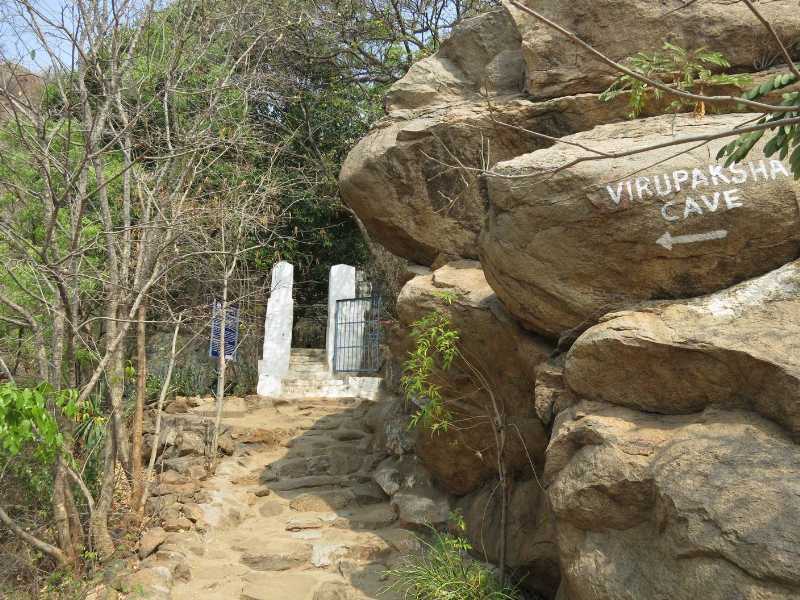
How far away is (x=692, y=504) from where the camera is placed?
3189 millimetres

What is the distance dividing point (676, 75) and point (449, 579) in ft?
12.7

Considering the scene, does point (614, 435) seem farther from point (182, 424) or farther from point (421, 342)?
point (182, 424)

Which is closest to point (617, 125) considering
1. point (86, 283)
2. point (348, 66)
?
point (86, 283)

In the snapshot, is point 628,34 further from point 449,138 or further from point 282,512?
A: point 282,512

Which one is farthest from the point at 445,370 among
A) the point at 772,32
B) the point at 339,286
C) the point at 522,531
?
the point at 339,286

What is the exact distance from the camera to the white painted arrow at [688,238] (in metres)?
4.11

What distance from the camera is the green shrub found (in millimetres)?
4633

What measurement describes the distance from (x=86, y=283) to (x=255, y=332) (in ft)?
16.2

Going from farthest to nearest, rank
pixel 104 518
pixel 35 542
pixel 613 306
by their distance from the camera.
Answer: pixel 104 518 → pixel 35 542 → pixel 613 306

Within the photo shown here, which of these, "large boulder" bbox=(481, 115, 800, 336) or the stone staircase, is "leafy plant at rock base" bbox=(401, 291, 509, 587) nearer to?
"large boulder" bbox=(481, 115, 800, 336)

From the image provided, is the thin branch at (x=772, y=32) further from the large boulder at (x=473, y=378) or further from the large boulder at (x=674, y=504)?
the large boulder at (x=473, y=378)

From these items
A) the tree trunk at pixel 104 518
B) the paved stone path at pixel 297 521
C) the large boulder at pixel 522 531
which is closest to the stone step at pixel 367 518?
the paved stone path at pixel 297 521

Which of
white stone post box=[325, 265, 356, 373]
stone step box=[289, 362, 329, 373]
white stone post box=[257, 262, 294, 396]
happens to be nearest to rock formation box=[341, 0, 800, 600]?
white stone post box=[257, 262, 294, 396]

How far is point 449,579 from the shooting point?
475cm
